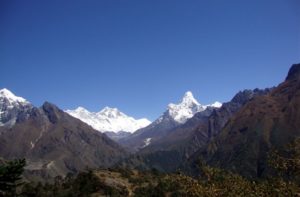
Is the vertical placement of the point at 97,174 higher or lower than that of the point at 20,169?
higher

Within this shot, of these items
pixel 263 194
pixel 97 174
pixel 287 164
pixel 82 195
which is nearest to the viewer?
pixel 287 164

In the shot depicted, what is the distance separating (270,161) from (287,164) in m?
1.87

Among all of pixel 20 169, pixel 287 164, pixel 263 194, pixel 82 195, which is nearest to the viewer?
pixel 287 164

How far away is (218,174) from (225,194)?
17.8 feet

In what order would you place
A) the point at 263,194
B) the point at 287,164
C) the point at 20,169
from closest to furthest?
the point at 287,164
the point at 263,194
the point at 20,169

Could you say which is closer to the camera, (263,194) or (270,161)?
Answer: (270,161)

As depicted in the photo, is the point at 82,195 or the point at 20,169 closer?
the point at 20,169

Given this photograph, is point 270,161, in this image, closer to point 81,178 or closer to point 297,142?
point 297,142

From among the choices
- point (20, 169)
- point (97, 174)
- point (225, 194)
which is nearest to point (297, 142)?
point (225, 194)

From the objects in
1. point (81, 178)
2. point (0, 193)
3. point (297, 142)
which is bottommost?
point (0, 193)

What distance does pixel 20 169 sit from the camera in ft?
177

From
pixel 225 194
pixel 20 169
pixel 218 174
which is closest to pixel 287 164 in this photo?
pixel 225 194

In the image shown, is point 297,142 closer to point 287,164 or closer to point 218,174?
point 287,164

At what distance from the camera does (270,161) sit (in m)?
44.6
